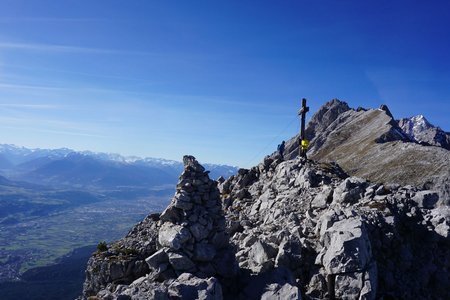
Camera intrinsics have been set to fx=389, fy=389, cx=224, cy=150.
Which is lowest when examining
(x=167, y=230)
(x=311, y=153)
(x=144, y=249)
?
(x=144, y=249)

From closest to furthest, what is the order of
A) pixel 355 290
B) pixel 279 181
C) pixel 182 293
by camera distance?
pixel 182 293 → pixel 355 290 → pixel 279 181

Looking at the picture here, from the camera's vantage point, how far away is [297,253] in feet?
80.0

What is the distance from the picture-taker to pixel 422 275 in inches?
1050

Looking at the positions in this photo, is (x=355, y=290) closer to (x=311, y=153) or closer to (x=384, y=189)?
(x=384, y=189)

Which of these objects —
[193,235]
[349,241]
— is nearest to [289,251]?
[349,241]

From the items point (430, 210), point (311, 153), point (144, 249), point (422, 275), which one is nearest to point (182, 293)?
point (144, 249)

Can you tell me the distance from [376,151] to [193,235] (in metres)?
103

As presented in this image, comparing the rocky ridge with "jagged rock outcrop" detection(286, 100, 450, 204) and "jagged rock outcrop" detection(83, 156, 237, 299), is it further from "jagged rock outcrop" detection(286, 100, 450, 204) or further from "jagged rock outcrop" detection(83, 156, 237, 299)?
"jagged rock outcrop" detection(286, 100, 450, 204)

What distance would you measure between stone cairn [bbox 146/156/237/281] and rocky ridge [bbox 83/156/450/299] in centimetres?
6

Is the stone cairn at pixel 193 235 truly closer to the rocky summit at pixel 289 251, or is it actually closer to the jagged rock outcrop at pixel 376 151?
the rocky summit at pixel 289 251

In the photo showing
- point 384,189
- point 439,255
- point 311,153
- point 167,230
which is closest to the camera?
point 167,230

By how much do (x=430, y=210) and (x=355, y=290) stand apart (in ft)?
44.9

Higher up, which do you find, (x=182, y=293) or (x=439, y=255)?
(x=439, y=255)

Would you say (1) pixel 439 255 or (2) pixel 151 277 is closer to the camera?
(2) pixel 151 277
